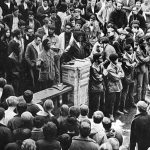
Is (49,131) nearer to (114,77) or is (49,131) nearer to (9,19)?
(114,77)

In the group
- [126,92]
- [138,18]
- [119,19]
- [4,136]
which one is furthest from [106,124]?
[138,18]

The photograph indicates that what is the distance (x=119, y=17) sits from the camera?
52.1 feet

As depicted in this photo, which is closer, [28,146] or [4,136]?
[28,146]

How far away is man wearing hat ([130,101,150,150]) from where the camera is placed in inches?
332

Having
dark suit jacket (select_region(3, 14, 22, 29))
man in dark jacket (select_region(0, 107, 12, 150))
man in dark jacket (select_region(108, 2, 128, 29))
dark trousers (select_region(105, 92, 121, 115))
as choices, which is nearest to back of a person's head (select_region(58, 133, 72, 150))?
man in dark jacket (select_region(0, 107, 12, 150))

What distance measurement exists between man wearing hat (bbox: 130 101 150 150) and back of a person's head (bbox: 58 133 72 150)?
162cm

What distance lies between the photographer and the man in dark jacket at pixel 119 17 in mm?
15820

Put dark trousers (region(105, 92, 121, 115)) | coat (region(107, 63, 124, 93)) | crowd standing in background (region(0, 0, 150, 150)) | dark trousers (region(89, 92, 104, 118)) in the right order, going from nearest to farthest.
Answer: crowd standing in background (region(0, 0, 150, 150)) → coat (region(107, 63, 124, 93)) → dark trousers (region(89, 92, 104, 118)) → dark trousers (region(105, 92, 121, 115))

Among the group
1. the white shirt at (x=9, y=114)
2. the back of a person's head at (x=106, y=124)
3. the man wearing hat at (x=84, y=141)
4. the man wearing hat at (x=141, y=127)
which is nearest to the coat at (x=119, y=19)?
the man wearing hat at (x=141, y=127)

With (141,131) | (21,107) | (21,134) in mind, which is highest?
(21,107)

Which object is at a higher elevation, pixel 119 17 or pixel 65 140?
pixel 119 17

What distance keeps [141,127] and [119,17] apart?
8105mm

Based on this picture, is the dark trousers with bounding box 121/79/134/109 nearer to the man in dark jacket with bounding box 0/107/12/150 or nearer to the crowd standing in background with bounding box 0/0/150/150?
the crowd standing in background with bounding box 0/0/150/150

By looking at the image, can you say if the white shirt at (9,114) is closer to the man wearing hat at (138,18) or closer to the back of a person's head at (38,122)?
the back of a person's head at (38,122)
